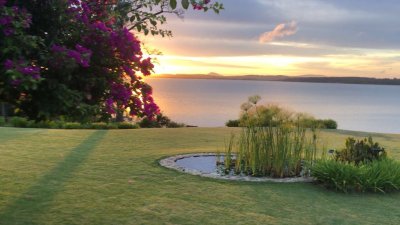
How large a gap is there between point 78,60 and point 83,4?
72 cm

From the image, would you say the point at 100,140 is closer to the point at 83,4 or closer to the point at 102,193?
the point at 102,193

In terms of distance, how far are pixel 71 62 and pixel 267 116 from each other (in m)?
4.66

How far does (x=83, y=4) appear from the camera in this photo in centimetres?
377

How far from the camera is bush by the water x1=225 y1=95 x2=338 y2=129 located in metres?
7.44

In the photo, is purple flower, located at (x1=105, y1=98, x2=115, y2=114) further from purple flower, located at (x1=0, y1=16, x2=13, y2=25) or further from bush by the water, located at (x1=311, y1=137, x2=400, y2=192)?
bush by the water, located at (x1=311, y1=137, x2=400, y2=192)

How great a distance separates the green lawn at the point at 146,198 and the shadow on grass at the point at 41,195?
11 millimetres

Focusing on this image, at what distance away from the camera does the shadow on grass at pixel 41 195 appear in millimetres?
4957

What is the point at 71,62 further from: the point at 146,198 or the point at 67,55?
the point at 146,198

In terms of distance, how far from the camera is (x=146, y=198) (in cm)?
577

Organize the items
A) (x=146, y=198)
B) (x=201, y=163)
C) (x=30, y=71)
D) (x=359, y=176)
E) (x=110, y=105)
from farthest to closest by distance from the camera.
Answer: (x=201, y=163) → (x=359, y=176) → (x=146, y=198) → (x=110, y=105) → (x=30, y=71)

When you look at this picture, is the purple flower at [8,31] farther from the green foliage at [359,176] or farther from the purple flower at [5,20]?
the green foliage at [359,176]

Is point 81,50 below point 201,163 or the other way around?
the other way around

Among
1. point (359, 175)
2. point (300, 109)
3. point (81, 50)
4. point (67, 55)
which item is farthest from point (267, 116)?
point (300, 109)

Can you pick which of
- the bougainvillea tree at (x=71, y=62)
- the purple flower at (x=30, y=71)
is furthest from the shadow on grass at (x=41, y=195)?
the purple flower at (x=30, y=71)
